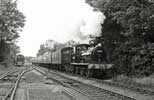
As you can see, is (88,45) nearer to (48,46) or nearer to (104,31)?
(104,31)

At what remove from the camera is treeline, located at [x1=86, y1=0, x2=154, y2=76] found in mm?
A: 17859

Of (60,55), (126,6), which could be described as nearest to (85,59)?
(126,6)

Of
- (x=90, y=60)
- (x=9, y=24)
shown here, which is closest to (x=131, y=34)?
(x=90, y=60)

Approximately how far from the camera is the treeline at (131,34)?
17859 millimetres

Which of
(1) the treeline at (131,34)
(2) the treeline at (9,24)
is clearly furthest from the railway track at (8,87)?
(2) the treeline at (9,24)

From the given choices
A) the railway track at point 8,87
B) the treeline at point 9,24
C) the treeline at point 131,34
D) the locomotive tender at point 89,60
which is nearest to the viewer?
the railway track at point 8,87

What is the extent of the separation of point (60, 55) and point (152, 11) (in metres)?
16.7

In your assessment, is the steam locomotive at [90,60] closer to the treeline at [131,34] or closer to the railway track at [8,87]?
the treeline at [131,34]

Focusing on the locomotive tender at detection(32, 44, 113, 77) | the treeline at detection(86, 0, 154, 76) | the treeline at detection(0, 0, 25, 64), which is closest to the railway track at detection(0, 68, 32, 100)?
the locomotive tender at detection(32, 44, 113, 77)

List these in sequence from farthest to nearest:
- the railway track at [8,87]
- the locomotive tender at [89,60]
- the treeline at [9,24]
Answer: the treeline at [9,24]
the locomotive tender at [89,60]
the railway track at [8,87]

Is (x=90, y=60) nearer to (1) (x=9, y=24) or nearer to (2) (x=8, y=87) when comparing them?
(2) (x=8, y=87)

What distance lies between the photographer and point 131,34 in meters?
21.1

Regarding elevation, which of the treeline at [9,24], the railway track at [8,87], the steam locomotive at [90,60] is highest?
the treeline at [9,24]

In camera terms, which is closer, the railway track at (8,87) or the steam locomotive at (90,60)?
the railway track at (8,87)
